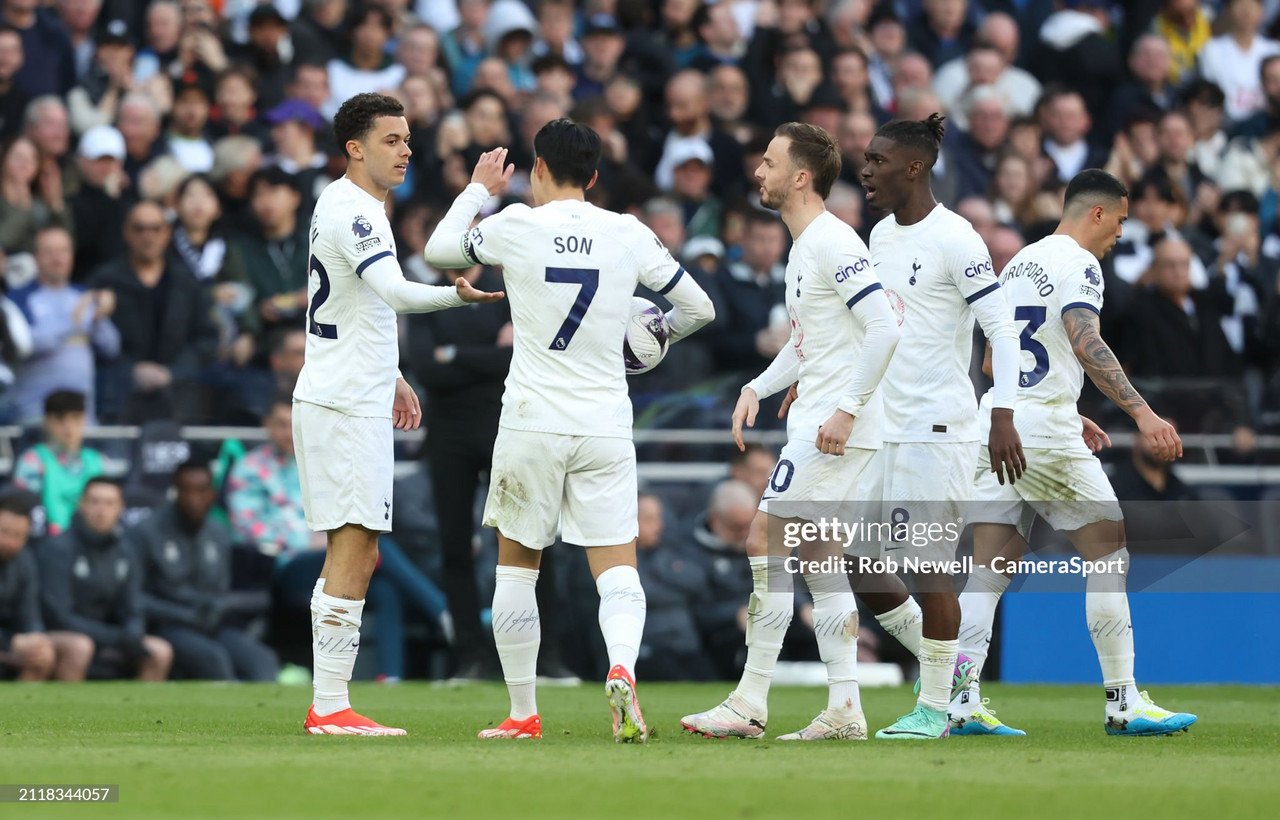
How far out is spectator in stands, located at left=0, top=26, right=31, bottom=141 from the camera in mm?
15090

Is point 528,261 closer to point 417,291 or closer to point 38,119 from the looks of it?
point 417,291

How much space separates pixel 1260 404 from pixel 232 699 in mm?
7899

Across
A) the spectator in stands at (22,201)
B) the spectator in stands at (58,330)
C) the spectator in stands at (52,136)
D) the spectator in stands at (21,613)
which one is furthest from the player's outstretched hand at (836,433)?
the spectator in stands at (52,136)

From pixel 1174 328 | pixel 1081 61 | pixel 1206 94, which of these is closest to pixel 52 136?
pixel 1174 328

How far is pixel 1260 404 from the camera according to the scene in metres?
14.4

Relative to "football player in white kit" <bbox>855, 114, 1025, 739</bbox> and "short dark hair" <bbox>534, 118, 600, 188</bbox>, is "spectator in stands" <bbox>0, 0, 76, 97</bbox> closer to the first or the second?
"short dark hair" <bbox>534, 118, 600, 188</bbox>

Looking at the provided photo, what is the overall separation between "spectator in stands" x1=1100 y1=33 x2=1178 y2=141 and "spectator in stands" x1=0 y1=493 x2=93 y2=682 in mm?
11290

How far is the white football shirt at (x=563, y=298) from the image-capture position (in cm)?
796

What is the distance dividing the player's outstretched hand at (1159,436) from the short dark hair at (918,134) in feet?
4.88

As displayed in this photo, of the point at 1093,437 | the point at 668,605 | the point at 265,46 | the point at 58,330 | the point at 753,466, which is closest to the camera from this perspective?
the point at 1093,437

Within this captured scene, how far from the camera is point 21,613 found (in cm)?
1234

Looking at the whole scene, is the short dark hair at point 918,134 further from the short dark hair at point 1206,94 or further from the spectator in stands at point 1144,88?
the short dark hair at point 1206,94

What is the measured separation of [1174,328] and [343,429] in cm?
881

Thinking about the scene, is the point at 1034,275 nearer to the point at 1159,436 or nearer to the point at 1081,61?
the point at 1159,436
